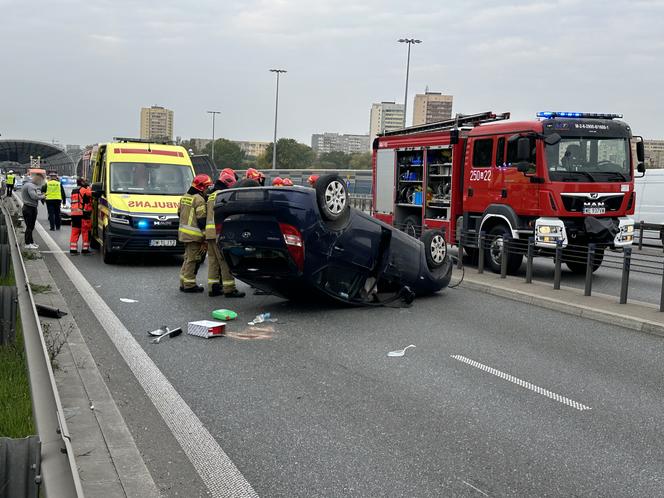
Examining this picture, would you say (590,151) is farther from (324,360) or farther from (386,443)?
(386,443)

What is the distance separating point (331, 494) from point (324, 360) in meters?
2.97

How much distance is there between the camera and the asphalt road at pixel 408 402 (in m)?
4.31

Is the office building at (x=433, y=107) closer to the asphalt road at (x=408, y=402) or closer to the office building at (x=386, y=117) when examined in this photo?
the office building at (x=386, y=117)

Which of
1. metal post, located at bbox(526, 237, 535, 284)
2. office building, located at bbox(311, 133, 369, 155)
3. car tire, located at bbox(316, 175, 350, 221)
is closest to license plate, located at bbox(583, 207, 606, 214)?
metal post, located at bbox(526, 237, 535, 284)

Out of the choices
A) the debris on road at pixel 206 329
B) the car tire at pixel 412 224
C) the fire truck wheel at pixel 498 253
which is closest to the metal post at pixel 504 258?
the fire truck wheel at pixel 498 253

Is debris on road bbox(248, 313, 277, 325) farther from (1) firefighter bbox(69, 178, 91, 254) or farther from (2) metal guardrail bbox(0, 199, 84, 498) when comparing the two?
(1) firefighter bbox(69, 178, 91, 254)

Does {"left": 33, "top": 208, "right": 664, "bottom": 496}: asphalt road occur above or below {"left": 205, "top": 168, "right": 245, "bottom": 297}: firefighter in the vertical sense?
below

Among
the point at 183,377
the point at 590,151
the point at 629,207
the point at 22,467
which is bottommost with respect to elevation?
the point at 183,377

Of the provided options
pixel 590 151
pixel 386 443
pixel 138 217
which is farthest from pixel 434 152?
pixel 386 443

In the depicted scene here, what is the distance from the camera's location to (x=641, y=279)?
14492mm

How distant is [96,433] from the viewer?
472 cm

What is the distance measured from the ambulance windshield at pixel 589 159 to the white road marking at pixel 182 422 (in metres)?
7.99

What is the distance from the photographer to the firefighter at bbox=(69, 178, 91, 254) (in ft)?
50.3

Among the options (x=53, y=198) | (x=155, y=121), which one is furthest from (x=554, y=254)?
(x=155, y=121)
